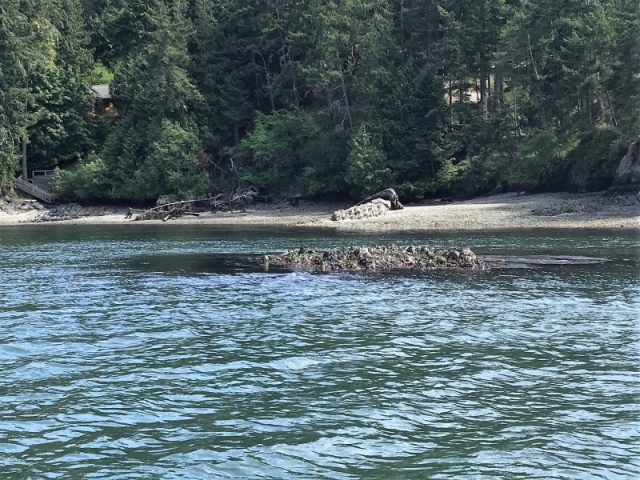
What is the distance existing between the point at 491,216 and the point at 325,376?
34.7 meters

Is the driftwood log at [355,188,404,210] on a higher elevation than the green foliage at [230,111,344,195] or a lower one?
lower

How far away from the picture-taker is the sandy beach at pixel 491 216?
42219 mm

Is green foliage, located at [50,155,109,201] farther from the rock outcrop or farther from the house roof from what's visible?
the rock outcrop

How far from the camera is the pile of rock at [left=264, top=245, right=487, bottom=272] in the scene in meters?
26.0

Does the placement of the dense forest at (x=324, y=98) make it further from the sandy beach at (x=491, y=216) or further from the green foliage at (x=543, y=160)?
the sandy beach at (x=491, y=216)

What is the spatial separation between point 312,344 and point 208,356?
7.23 ft

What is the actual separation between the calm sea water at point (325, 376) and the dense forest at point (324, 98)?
27960 millimetres

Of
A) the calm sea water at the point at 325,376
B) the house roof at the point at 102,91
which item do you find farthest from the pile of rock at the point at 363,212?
the house roof at the point at 102,91

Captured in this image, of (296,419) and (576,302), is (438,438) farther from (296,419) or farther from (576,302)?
(576,302)

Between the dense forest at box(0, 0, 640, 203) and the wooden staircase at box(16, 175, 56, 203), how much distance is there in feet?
3.99

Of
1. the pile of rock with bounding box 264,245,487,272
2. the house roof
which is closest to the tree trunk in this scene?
the house roof

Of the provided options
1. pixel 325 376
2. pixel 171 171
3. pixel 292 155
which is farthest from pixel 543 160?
pixel 325 376

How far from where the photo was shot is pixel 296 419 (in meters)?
10.1

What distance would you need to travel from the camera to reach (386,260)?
87.6ft
